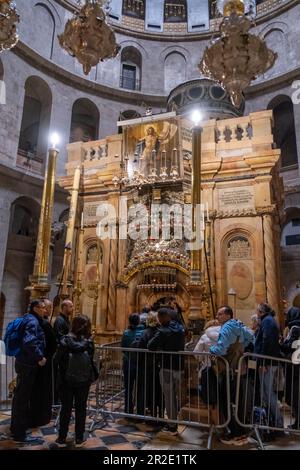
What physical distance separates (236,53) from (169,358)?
3.83 m

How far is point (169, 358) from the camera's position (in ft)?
14.7

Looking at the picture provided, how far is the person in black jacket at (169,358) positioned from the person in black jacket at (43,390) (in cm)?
128

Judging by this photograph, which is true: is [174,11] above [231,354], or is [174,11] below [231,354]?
above

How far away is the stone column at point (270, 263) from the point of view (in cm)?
815

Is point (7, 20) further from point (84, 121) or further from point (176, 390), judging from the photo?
point (84, 121)

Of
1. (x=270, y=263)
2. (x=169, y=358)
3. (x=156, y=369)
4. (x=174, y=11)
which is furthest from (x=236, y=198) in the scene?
(x=174, y=11)

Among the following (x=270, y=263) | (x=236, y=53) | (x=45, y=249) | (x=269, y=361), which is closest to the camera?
(x=236, y=53)

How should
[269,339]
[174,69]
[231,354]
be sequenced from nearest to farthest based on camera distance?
[231,354]
[269,339]
[174,69]

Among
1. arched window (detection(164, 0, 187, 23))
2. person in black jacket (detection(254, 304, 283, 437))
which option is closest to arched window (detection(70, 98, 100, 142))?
arched window (detection(164, 0, 187, 23))

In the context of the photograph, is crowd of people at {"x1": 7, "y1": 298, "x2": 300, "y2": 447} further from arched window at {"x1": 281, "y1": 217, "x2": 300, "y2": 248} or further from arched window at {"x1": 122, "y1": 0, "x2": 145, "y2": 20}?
arched window at {"x1": 122, "y1": 0, "x2": 145, "y2": 20}

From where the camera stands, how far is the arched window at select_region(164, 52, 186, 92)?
21180mm

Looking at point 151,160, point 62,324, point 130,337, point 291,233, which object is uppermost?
point 291,233

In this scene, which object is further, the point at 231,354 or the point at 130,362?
the point at 130,362
